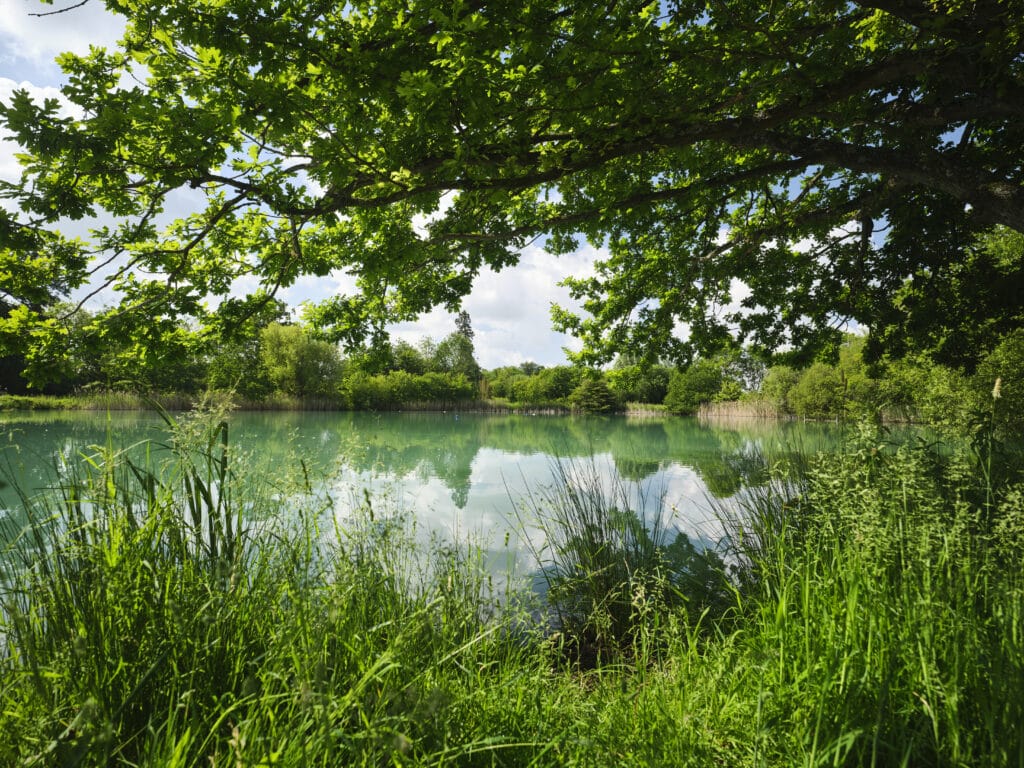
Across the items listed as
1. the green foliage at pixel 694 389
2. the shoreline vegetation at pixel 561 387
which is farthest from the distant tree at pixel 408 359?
the green foliage at pixel 694 389

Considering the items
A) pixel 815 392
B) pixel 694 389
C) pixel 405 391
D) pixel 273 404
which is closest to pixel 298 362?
pixel 273 404

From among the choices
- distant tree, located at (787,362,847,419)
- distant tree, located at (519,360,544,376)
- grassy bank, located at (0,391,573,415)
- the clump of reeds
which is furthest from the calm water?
distant tree, located at (519,360,544,376)

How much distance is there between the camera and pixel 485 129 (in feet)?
11.1

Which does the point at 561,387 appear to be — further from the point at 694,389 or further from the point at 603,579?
the point at 603,579

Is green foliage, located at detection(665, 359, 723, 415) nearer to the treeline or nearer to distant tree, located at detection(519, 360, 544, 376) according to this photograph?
the treeline

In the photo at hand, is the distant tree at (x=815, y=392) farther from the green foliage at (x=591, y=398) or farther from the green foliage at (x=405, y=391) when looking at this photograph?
the green foliage at (x=405, y=391)

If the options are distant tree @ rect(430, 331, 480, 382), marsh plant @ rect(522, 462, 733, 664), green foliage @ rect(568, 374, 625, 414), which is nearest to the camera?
marsh plant @ rect(522, 462, 733, 664)

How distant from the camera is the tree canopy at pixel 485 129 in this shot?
2877 mm

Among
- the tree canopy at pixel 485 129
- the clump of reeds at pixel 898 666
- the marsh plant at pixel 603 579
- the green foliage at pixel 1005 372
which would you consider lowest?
the marsh plant at pixel 603 579

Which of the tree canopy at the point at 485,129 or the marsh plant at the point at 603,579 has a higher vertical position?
the tree canopy at the point at 485,129

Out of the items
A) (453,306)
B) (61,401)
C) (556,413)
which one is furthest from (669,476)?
(556,413)

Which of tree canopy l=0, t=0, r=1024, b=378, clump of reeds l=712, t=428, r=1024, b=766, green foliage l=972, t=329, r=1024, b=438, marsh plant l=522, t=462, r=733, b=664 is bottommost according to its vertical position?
marsh plant l=522, t=462, r=733, b=664

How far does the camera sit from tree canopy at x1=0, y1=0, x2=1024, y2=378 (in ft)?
9.44

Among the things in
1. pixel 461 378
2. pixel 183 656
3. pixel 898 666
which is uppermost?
pixel 461 378
